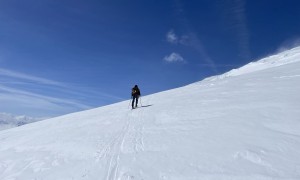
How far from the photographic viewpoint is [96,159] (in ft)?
33.3

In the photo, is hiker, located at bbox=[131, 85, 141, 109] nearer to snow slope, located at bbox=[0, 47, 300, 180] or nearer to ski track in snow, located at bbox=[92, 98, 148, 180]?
snow slope, located at bbox=[0, 47, 300, 180]

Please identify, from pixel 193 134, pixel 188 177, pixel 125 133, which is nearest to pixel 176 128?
pixel 193 134

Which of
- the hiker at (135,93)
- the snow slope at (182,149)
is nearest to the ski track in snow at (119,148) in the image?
the snow slope at (182,149)

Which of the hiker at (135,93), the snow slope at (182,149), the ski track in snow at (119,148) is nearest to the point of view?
the snow slope at (182,149)

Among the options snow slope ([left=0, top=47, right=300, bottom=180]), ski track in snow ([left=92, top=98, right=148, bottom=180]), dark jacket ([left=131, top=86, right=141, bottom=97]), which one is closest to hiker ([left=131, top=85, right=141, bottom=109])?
dark jacket ([left=131, top=86, right=141, bottom=97])

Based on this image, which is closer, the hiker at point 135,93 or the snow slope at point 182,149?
the snow slope at point 182,149

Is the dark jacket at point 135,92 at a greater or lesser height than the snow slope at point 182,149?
greater

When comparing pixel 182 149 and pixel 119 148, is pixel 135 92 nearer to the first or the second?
pixel 119 148

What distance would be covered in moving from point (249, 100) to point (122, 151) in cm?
961

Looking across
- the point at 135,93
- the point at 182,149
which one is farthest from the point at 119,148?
the point at 135,93

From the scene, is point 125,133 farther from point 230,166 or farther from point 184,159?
point 230,166

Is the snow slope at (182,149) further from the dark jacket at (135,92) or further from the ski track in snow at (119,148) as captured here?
the dark jacket at (135,92)

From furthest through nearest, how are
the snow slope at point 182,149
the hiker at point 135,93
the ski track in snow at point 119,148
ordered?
the hiker at point 135,93 < the ski track in snow at point 119,148 < the snow slope at point 182,149

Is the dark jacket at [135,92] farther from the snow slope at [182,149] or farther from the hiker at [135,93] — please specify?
the snow slope at [182,149]
